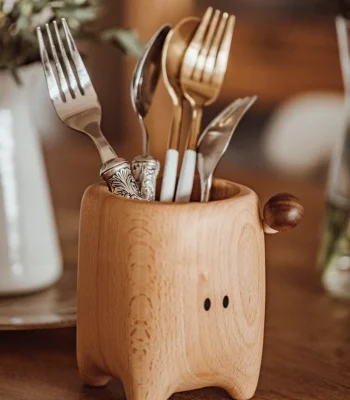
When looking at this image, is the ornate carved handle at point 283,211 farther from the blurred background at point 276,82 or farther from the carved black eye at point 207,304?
the blurred background at point 276,82

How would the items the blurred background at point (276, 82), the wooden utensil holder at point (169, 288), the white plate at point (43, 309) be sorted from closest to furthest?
1. the wooden utensil holder at point (169, 288)
2. the white plate at point (43, 309)
3. the blurred background at point (276, 82)

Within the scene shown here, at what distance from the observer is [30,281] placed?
Result: 2.23ft

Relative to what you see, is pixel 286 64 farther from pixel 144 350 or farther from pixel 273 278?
pixel 144 350

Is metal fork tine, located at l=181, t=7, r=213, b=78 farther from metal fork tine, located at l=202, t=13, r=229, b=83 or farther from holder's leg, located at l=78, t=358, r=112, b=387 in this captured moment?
holder's leg, located at l=78, t=358, r=112, b=387

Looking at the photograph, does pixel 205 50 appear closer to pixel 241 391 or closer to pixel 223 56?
pixel 223 56

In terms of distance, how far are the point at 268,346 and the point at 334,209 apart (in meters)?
0.25

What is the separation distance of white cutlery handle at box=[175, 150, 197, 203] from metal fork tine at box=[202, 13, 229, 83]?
6cm

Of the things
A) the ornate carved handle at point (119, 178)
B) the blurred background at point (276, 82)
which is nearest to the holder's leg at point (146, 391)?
the ornate carved handle at point (119, 178)

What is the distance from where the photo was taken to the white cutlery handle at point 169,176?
0.54m

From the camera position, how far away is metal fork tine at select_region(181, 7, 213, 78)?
0.56m

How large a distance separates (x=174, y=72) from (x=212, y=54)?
0.03 metres

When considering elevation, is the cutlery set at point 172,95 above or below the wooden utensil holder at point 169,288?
above

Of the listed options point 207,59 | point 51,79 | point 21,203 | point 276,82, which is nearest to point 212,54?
point 207,59

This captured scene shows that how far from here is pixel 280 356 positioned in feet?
2.02
